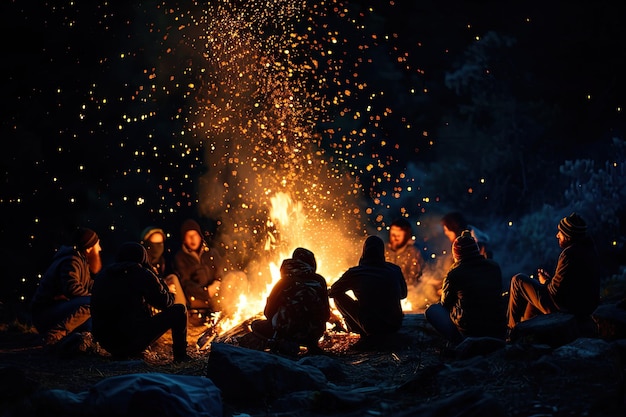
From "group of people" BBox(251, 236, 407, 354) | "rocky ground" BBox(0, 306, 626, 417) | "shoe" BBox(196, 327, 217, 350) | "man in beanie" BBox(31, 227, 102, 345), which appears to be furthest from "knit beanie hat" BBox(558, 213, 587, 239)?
"man in beanie" BBox(31, 227, 102, 345)

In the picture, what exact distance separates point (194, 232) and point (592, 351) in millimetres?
8595

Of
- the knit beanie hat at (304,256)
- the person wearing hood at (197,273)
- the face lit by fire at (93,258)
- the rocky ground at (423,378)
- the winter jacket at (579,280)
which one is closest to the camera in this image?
the rocky ground at (423,378)

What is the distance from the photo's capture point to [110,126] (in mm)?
17328

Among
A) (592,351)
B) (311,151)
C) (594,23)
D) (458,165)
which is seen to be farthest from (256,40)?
(592,351)

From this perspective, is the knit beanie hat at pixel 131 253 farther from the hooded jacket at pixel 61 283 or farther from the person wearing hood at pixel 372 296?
the person wearing hood at pixel 372 296

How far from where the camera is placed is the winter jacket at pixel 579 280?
8.10 metres

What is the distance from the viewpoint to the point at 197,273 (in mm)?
12828

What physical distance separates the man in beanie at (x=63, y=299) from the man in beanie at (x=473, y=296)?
5155mm

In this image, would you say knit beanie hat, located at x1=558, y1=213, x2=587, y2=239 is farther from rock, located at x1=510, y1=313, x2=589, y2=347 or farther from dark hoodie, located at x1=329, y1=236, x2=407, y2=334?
dark hoodie, located at x1=329, y1=236, x2=407, y2=334

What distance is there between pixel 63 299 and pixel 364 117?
11861mm

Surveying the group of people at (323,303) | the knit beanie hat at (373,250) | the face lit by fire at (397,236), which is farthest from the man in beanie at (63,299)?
the face lit by fire at (397,236)

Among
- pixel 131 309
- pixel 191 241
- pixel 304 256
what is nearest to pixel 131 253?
pixel 131 309

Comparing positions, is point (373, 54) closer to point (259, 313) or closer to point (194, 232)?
point (194, 232)

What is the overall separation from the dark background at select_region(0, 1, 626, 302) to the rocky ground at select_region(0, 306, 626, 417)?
289 inches
